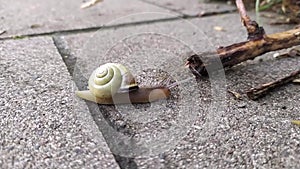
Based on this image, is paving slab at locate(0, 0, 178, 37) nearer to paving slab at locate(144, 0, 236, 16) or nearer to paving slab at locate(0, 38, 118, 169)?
paving slab at locate(144, 0, 236, 16)

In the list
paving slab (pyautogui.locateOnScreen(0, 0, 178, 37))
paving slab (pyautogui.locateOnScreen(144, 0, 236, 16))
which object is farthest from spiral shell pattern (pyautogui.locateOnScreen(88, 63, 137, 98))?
paving slab (pyautogui.locateOnScreen(144, 0, 236, 16))

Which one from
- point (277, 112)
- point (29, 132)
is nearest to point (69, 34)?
point (29, 132)

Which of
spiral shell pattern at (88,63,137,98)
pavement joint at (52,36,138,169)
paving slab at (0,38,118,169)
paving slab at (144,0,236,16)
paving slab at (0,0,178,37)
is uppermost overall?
spiral shell pattern at (88,63,137,98)

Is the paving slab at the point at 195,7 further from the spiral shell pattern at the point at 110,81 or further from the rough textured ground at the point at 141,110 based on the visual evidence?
the spiral shell pattern at the point at 110,81

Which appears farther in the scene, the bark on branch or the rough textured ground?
the bark on branch

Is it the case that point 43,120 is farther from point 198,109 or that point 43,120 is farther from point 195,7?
point 195,7

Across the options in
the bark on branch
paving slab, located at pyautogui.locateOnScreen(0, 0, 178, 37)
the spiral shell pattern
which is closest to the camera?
the spiral shell pattern

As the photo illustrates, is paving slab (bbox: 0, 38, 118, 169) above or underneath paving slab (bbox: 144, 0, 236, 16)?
above
